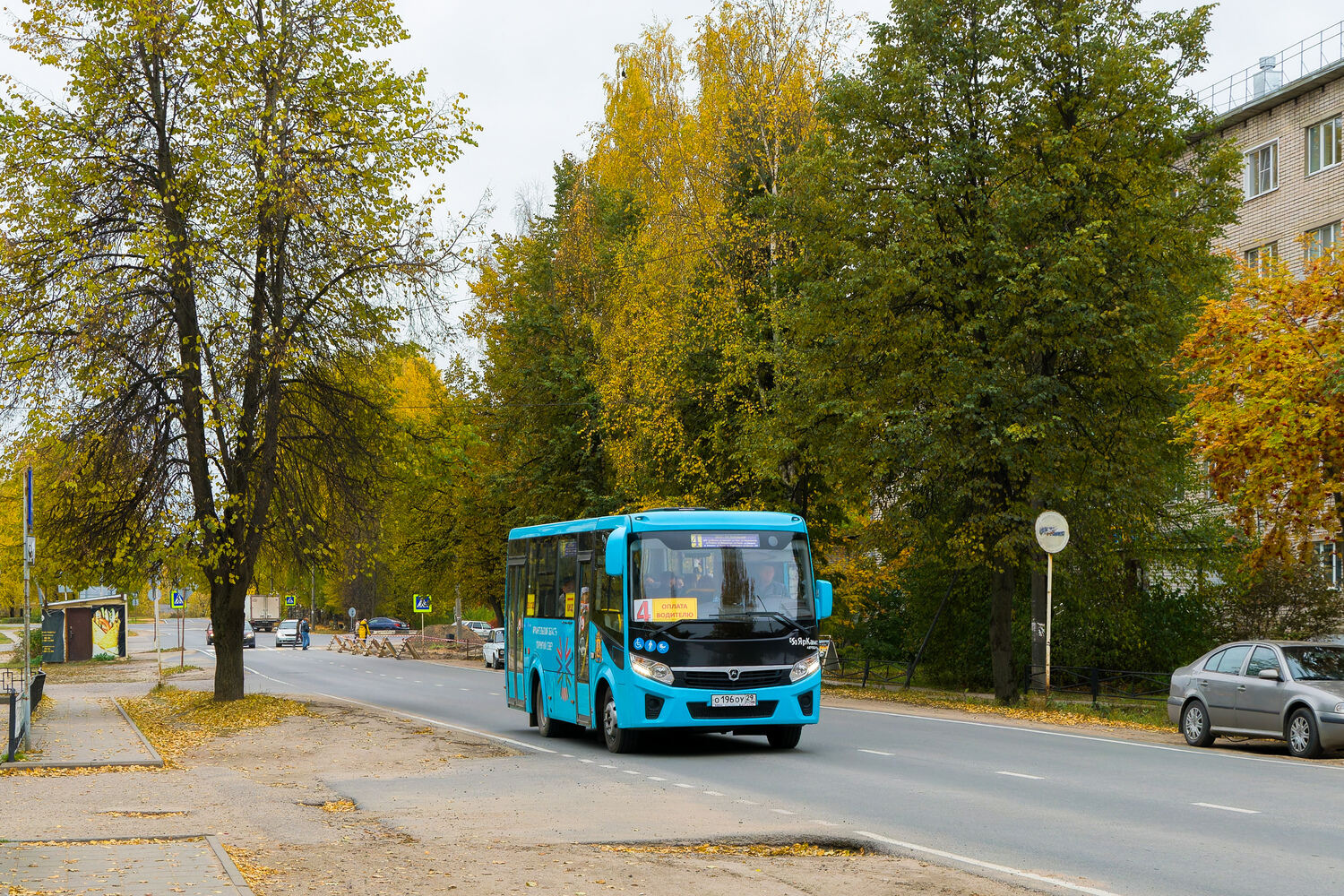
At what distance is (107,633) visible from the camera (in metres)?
60.1

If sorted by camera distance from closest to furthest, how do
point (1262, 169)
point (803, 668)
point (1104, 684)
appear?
1. point (803, 668)
2. point (1104, 684)
3. point (1262, 169)

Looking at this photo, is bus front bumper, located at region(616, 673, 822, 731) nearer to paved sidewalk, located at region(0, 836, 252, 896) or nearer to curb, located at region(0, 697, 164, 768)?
curb, located at region(0, 697, 164, 768)

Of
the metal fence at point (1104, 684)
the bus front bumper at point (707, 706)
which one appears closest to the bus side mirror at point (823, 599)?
the bus front bumper at point (707, 706)

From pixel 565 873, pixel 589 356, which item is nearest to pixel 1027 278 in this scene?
pixel 565 873

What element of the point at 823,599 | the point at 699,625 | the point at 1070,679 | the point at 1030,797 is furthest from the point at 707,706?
the point at 1070,679

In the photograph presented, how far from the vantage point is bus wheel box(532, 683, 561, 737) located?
2135 cm

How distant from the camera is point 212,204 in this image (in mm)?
25031

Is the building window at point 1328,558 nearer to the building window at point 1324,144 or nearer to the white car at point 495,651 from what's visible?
the building window at point 1324,144

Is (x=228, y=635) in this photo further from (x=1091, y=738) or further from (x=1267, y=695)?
(x=1267, y=695)

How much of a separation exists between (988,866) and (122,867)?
557cm

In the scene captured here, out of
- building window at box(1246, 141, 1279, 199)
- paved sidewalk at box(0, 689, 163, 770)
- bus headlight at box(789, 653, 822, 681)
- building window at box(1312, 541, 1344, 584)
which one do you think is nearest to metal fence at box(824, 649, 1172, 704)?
building window at box(1312, 541, 1344, 584)

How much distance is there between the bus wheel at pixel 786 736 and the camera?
1855cm

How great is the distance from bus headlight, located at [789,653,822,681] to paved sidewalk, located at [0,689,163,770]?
7569mm

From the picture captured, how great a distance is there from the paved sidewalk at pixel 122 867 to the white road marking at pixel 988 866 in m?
4.64
